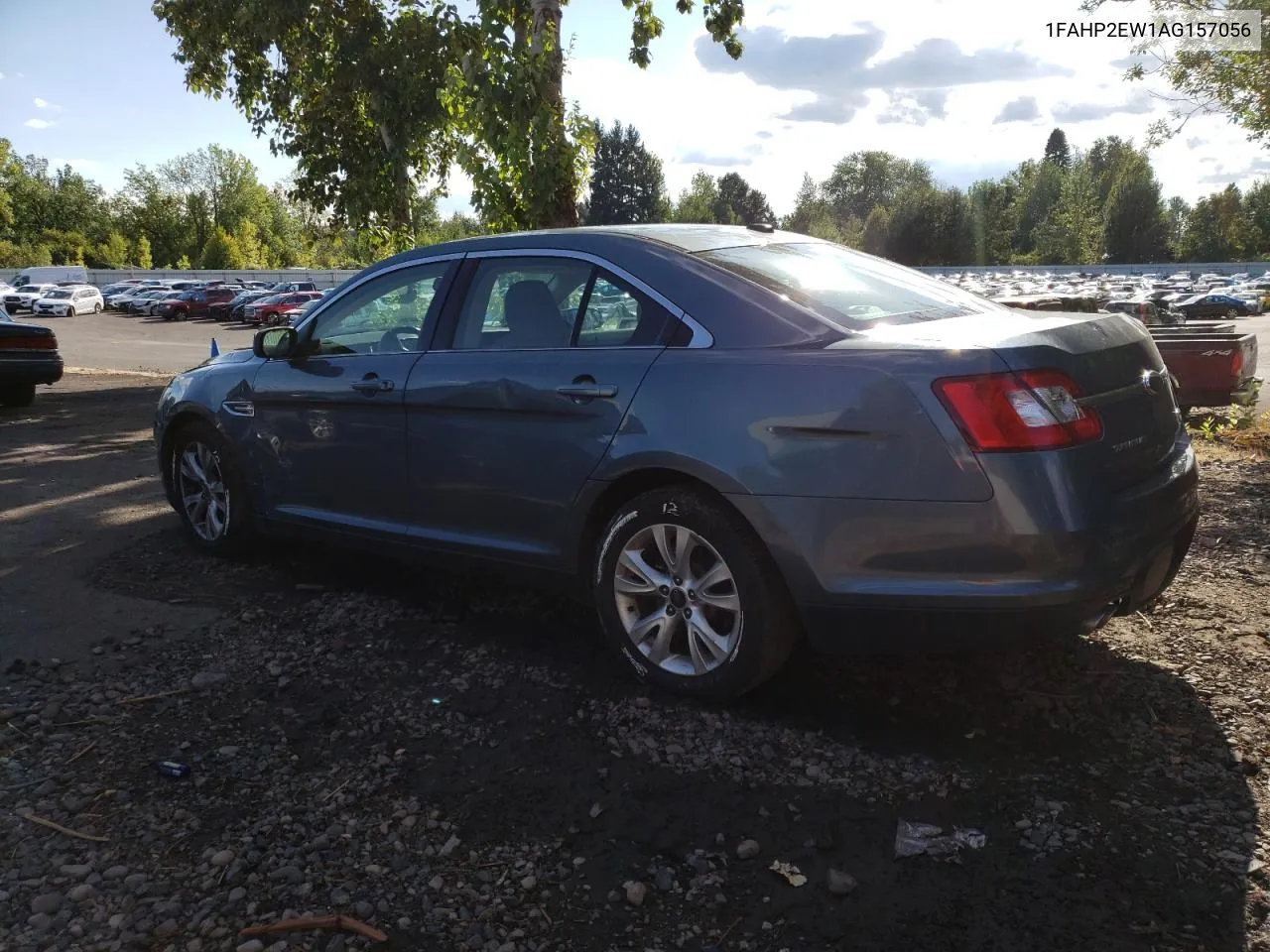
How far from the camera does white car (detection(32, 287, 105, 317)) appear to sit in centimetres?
5222

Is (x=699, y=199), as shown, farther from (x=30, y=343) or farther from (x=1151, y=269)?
(x=30, y=343)

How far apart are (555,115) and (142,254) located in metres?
93.5

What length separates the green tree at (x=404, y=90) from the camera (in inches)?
488

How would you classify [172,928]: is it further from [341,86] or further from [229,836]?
[341,86]

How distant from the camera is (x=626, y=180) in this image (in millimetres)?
109000

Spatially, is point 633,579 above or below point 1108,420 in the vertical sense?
below

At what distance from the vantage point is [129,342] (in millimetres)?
32969

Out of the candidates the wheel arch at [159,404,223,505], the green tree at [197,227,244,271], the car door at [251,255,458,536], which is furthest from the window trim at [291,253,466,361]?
the green tree at [197,227,244,271]

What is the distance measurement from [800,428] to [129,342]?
33.7 metres

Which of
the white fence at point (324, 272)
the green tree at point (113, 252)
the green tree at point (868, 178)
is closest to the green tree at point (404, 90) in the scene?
the white fence at point (324, 272)

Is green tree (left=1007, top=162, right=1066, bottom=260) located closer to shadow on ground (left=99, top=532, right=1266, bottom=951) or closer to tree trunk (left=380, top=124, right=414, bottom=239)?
tree trunk (left=380, top=124, right=414, bottom=239)

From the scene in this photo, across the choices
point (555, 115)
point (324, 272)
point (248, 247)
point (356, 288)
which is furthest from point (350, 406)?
point (248, 247)

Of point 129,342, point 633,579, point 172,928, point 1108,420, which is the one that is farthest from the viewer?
point 129,342

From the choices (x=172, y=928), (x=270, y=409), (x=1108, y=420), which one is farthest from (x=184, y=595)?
(x=1108, y=420)
